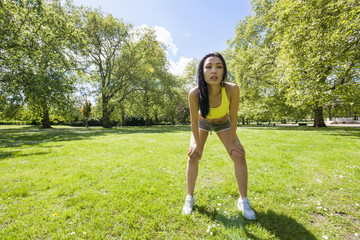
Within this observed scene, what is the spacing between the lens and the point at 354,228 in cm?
254

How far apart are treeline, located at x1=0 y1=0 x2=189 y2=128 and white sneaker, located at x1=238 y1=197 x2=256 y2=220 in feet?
57.3

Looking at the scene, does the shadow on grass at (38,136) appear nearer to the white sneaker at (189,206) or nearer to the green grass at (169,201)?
the green grass at (169,201)

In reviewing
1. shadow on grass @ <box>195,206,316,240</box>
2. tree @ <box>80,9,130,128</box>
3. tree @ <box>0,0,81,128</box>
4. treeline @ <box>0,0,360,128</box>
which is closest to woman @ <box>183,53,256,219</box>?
shadow on grass @ <box>195,206,316,240</box>

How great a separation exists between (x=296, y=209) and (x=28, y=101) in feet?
63.5

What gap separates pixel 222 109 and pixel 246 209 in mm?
1899

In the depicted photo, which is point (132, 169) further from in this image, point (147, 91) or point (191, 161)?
point (147, 91)

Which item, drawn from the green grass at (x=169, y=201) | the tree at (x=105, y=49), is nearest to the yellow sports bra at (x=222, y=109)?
the green grass at (x=169, y=201)

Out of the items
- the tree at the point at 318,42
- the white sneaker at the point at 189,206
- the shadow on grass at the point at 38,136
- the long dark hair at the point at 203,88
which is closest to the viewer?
the white sneaker at the point at 189,206

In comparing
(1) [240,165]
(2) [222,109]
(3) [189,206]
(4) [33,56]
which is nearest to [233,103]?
(2) [222,109]

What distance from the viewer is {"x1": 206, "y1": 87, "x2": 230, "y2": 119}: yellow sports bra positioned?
302 cm

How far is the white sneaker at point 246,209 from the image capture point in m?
2.75

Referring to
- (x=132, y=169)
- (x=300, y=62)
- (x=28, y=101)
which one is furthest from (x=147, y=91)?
(x=132, y=169)

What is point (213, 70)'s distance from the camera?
9.38ft

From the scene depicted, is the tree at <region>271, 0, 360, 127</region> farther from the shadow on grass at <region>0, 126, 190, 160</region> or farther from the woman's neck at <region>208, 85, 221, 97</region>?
the shadow on grass at <region>0, 126, 190, 160</region>
